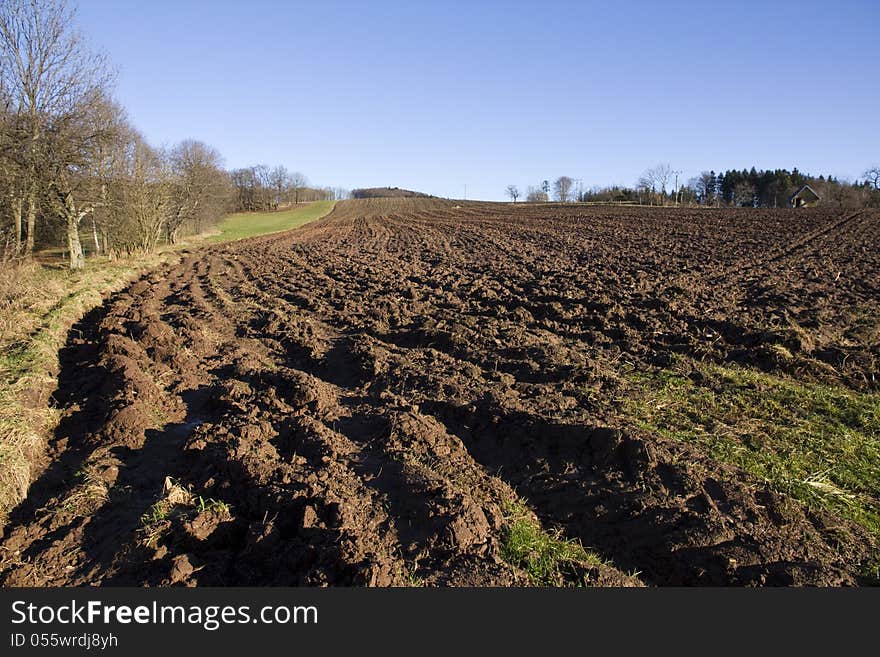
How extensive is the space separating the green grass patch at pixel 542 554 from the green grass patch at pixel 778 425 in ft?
7.36

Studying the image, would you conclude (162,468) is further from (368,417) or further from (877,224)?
(877,224)

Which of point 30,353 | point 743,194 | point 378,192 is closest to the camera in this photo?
point 30,353

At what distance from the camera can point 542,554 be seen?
3.95 metres

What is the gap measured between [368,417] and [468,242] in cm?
2302

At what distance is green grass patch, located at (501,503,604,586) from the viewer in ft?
12.2

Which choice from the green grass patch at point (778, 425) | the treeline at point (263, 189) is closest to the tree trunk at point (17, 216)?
the green grass patch at point (778, 425)

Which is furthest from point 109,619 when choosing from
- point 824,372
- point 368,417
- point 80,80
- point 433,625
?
point 80,80

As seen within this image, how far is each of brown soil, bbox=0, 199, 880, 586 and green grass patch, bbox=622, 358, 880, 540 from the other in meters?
0.44

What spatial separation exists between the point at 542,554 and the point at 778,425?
13.1ft

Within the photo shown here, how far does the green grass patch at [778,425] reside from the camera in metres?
4.91

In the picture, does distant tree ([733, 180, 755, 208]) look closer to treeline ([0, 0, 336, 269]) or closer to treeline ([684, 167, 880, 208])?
treeline ([684, 167, 880, 208])

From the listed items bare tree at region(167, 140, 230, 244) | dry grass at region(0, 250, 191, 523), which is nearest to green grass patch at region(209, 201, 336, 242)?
bare tree at region(167, 140, 230, 244)

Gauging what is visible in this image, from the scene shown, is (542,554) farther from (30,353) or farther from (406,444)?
(30,353)

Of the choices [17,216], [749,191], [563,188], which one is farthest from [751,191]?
[17,216]
